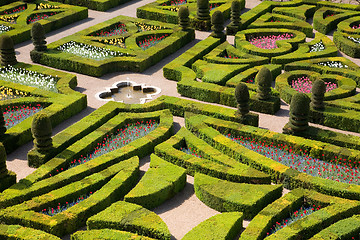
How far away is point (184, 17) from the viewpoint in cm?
3278

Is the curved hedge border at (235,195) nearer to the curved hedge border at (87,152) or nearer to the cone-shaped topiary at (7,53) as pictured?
the curved hedge border at (87,152)

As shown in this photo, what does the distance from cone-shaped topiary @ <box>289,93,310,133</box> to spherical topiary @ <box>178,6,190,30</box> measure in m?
13.9

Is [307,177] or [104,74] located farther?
[104,74]

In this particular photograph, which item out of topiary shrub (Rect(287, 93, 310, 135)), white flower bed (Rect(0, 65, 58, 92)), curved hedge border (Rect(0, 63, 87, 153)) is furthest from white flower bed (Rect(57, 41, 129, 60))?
topiary shrub (Rect(287, 93, 310, 135))

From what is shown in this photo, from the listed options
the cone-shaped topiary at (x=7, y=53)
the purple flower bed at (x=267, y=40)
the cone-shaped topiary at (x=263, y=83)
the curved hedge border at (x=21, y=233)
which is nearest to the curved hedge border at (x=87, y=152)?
the curved hedge border at (x=21, y=233)

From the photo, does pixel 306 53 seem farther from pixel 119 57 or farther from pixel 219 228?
pixel 219 228

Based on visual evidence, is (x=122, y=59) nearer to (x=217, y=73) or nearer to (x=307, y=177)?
(x=217, y=73)

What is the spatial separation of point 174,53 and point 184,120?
30.0ft

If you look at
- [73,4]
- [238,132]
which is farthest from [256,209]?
[73,4]

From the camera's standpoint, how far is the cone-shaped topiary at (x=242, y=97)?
72.1ft

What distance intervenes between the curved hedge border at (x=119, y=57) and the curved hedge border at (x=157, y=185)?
1100cm

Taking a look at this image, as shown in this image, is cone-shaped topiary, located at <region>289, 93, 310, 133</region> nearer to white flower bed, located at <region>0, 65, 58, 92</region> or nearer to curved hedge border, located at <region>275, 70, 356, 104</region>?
Answer: curved hedge border, located at <region>275, 70, 356, 104</region>

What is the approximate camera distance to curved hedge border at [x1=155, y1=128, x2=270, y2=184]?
1861 cm

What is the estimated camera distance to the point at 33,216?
1681cm
